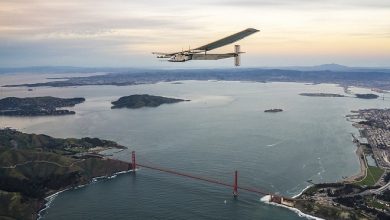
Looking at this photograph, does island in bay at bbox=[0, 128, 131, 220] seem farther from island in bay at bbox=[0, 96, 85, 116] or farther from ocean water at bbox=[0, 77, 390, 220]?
island in bay at bbox=[0, 96, 85, 116]

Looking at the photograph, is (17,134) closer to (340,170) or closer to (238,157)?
(238,157)

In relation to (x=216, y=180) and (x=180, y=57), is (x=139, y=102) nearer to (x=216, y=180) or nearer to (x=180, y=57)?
(x=216, y=180)

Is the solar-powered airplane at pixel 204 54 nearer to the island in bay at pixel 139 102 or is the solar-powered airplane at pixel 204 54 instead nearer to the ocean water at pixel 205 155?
the ocean water at pixel 205 155

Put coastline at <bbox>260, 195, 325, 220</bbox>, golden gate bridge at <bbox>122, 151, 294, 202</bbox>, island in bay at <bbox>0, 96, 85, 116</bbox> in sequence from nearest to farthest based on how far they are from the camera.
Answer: coastline at <bbox>260, 195, 325, 220</bbox> → golden gate bridge at <bbox>122, 151, 294, 202</bbox> → island in bay at <bbox>0, 96, 85, 116</bbox>

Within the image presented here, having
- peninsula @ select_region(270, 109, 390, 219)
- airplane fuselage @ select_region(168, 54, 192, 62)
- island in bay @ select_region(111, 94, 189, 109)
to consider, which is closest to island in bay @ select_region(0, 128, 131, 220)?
peninsula @ select_region(270, 109, 390, 219)

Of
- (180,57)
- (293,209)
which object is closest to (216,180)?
(293,209)

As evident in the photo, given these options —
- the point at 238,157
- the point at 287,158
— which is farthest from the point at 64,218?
the point at 287,158
